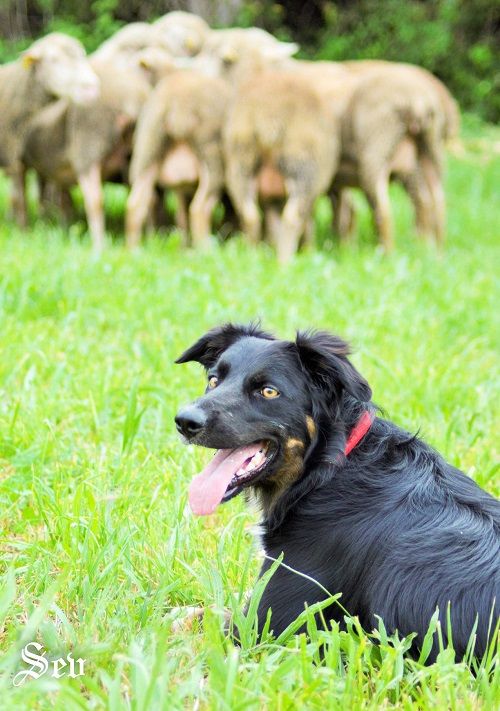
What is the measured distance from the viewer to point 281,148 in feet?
30.1

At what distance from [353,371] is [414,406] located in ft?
6.71

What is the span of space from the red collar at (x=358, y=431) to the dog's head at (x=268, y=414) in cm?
9

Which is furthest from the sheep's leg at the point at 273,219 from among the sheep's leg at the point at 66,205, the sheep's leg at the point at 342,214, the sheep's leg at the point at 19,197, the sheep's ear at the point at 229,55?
the sheep's leg at the point at 19,197

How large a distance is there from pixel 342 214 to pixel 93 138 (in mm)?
3100

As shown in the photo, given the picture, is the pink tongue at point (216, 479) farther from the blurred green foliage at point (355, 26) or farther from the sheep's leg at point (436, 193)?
the blurred green foliage at point (355, 26)

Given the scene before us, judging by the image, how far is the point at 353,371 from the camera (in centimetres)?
305

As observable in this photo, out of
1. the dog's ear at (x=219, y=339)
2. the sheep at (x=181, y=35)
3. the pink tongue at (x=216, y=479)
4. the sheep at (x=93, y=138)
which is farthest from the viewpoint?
the sheep at (x=181, y=35)

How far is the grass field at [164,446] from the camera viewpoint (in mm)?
2445

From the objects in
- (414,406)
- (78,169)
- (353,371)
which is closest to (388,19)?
(78,169)

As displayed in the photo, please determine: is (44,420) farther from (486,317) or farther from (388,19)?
(388,19)

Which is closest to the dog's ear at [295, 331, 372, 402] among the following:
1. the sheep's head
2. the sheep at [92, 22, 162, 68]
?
→ the sheep's head

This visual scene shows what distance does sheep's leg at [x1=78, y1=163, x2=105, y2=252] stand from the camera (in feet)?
31.2

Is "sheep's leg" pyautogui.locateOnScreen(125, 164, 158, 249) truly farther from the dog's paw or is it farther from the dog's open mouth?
the dog's paw

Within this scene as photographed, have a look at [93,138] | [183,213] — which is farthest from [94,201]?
[183,213]
